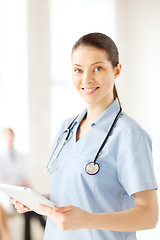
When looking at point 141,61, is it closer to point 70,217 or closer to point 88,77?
point 88,77

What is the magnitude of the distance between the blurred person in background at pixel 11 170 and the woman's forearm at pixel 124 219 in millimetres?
2216

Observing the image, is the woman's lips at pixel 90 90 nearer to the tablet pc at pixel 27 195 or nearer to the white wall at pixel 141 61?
the tablet pc at pixel 27 195

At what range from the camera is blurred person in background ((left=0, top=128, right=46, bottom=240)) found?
2.91 metres

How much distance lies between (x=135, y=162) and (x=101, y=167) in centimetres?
10

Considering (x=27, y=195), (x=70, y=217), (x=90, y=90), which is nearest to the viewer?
(x=70, y=217)

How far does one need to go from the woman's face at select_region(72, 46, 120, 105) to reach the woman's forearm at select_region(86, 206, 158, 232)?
1.16ft

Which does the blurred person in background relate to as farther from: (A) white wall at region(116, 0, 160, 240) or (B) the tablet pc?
(B) the tablet pc

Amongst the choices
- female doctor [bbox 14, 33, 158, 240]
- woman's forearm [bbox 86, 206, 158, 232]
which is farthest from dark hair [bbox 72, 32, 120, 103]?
woman's forearm [bbox 86, 206, 158, 232]

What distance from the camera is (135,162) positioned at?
Result: 883mm

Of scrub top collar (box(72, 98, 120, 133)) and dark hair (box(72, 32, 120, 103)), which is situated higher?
dark hair (box(72, 32, 120, 103))

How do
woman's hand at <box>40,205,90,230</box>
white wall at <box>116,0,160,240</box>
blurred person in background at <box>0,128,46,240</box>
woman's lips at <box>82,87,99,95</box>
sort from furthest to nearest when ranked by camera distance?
blurred person in background at <box>0,128,46,240</box> → white wall at <box>116,0,160,240</box> → woman's lips at <box>82,87,99,95</box> → woman's hand at <box>40,205,90,230</box>

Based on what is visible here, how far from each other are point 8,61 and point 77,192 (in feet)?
7.45

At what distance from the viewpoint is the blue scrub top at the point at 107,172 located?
890 millimetres

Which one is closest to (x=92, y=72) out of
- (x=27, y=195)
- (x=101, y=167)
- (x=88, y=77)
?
(x=88, y=77)
